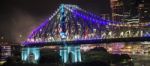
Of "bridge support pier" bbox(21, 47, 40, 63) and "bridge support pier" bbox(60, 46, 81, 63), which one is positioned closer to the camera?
"bridge support pier" bbox(60, 46, 81, 63)

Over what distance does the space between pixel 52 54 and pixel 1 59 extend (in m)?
7.51

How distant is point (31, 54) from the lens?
50.6 metres

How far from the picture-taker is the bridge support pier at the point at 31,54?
50.1 meters

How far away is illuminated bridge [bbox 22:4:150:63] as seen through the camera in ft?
134

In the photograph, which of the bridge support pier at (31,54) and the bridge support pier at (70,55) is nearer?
the bridge support pier at (70,55)

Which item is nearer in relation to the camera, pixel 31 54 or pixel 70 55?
pixel 70 55

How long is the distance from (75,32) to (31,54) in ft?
23.9

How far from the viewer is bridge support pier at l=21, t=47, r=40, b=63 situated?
1972 inches

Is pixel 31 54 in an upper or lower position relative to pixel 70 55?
upper

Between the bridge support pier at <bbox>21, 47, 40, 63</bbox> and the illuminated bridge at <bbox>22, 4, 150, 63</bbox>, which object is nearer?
the illuminated bridge at <bbox>22, 4, 150, 63</bbox>

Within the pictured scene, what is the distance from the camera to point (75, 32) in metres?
45.4

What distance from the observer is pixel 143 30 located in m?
39.9

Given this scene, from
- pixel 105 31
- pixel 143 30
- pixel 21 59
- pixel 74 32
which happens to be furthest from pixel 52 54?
pixel 143 30

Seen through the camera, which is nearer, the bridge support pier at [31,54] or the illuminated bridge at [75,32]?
the illuminated bridge at [75,32]
